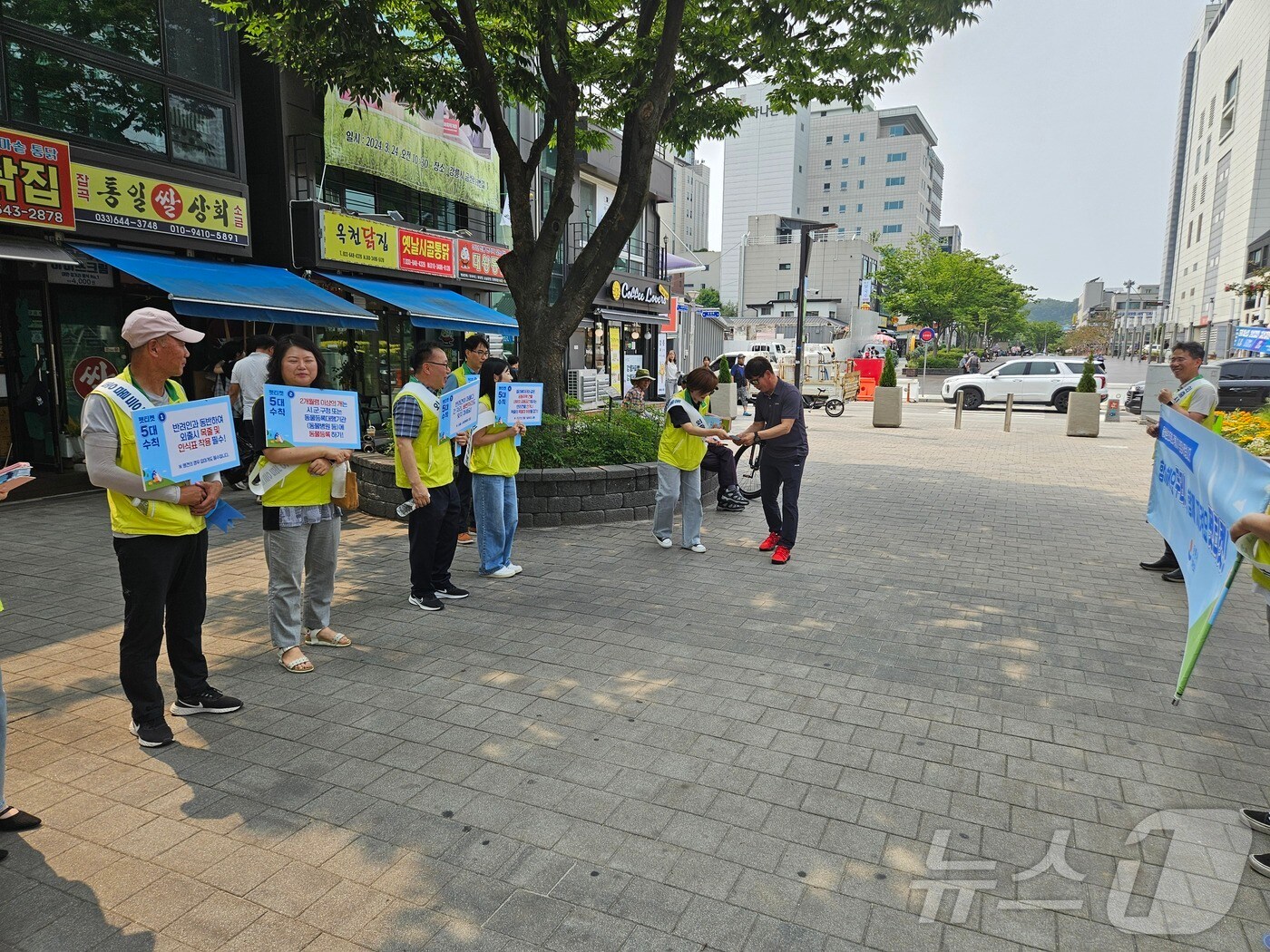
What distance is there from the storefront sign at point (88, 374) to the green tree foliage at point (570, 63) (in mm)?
4793

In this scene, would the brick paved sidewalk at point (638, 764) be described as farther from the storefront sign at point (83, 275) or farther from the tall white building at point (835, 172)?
the tall white building at point (835, 172)

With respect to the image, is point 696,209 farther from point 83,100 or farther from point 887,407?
point 83,100

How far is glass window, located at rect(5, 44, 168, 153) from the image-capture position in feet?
31.7

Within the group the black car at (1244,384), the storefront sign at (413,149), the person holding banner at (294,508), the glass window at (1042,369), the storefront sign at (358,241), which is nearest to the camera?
the person holding banner at (294,508)

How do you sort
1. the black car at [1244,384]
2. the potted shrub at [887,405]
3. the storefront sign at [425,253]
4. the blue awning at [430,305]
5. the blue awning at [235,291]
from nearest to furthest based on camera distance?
1. the blue awning at [235,291]
2. the blue awning at [430,305]
3. the storefront sign at [425,253]
4. the black car at [1244,384]
5. the potted shrub at [887,405]

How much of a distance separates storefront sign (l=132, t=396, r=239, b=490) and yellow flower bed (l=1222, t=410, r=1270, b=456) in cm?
952

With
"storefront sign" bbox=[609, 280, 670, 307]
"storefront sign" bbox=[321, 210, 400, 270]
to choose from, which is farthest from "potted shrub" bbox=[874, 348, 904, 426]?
"storefront sign" bbox=[321, 210, 400, 270]

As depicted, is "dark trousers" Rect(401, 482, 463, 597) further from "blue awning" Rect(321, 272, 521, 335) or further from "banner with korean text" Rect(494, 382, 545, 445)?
"blue awning" Rect(321, 272, 521, 335)

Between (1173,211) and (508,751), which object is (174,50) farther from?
(1173,211)

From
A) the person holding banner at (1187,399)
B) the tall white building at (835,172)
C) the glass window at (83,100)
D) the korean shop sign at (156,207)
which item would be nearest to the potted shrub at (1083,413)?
the person holding banner at (1187,399)

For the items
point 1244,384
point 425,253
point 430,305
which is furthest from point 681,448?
point 1244,384

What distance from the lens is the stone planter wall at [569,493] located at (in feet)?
28.0

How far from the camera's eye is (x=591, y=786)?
3.55 meters

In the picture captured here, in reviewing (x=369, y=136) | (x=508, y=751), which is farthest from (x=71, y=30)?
(x=508, y=751)
